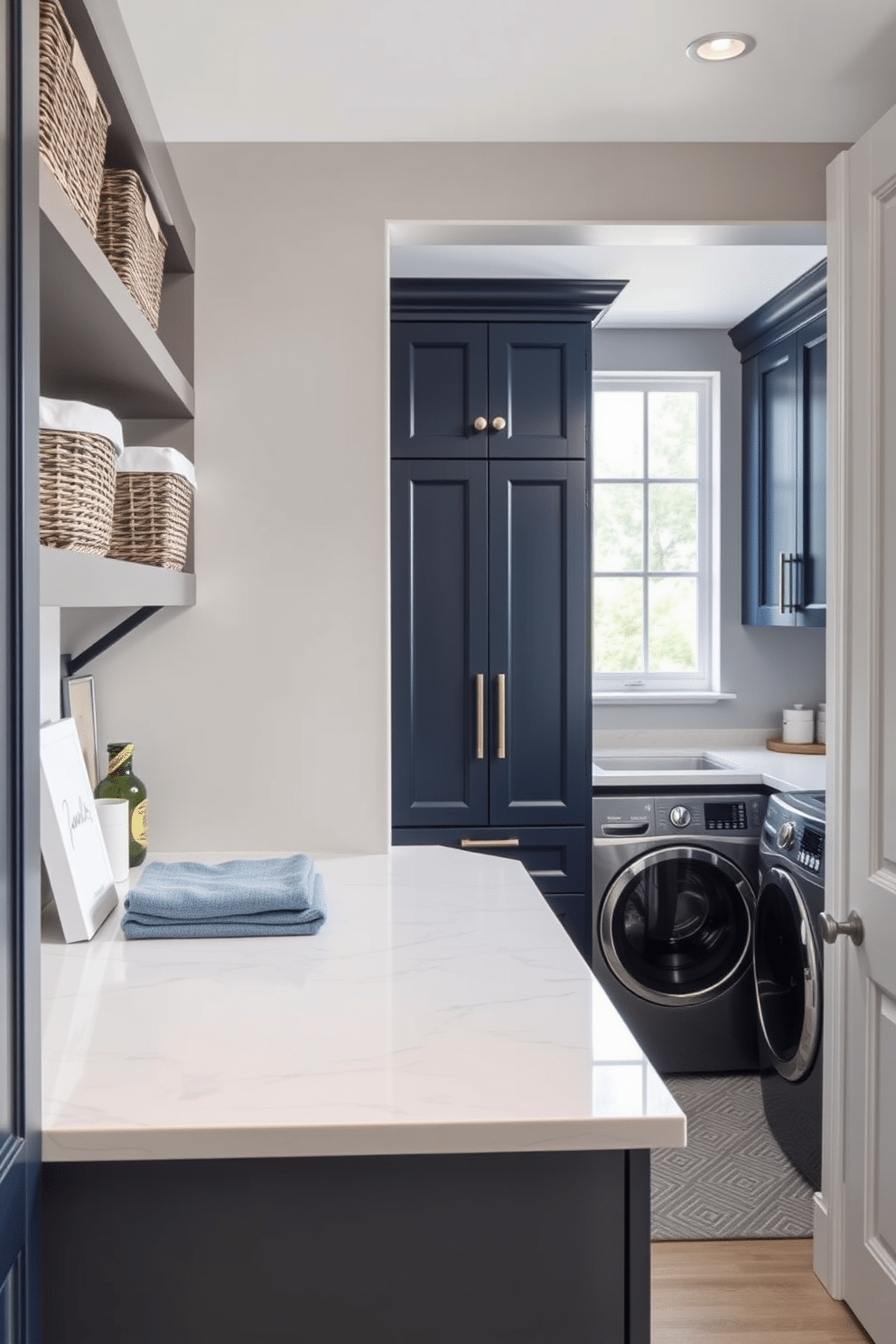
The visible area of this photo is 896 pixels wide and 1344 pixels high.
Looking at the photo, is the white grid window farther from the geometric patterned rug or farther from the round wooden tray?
the geometric patterned rug

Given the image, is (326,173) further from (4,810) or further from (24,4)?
(4,810)

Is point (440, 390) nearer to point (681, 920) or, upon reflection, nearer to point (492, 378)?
point (492, 378)

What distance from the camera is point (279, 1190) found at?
113 centimetres

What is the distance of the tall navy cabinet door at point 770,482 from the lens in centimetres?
352

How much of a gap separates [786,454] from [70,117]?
2788 millimetres

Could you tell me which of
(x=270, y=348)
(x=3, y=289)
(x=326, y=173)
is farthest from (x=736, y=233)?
(x=3, y=289)

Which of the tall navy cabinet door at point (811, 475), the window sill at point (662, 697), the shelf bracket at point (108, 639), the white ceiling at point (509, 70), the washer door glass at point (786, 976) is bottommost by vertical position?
the washer door glass at point (786, 976)

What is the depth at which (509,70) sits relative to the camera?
1882 mm

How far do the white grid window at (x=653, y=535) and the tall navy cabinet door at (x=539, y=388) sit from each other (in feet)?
2.26

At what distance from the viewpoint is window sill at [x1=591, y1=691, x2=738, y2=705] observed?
13.2 ft

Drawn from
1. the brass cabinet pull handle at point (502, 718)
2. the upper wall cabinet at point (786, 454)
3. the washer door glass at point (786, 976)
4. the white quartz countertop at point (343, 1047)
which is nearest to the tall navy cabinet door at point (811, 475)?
the upper wall cabinet at point (786, 454)

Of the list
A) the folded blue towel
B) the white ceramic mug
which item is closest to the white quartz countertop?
the folded blue towel

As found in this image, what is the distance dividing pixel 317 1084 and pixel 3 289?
0.81 meters

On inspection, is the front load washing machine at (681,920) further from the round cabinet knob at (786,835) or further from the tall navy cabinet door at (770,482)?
the tall navy cabinet door at (770,482)
